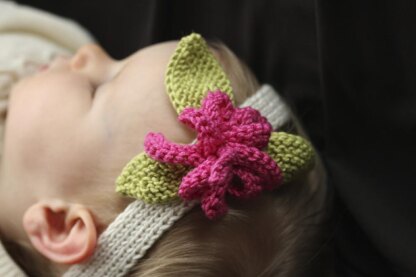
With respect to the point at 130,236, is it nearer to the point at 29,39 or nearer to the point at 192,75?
the point at 192,75

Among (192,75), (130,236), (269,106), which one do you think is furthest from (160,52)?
(130,236)

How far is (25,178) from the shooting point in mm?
910

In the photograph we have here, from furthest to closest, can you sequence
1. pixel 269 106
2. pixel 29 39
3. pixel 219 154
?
pixel 29 39 < pixel 269 106 < pixel 219 154

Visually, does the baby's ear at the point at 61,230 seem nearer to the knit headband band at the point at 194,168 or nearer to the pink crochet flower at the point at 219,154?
the knit headband band at the point at 194,168

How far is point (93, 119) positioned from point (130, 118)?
7 cm

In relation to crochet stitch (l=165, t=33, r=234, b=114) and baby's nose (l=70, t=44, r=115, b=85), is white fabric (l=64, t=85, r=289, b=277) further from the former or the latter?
baby's nose (l=70, t=44, r=115, b=85)

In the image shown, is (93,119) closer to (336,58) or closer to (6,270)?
(6,270)

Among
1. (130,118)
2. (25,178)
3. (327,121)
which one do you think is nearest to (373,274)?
(327,121)

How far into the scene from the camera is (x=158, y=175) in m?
0.80

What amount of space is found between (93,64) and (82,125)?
16 centimetres

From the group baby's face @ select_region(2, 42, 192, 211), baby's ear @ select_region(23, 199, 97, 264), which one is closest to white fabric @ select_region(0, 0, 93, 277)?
baby's face @ select_region(2, 42, 192, 211)

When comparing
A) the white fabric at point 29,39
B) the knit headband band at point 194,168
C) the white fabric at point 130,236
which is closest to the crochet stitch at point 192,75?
the knit headband band at point 194,168

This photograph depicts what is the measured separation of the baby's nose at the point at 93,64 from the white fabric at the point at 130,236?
27 cm

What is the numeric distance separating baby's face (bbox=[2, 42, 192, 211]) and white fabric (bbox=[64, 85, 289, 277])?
0.07 m
